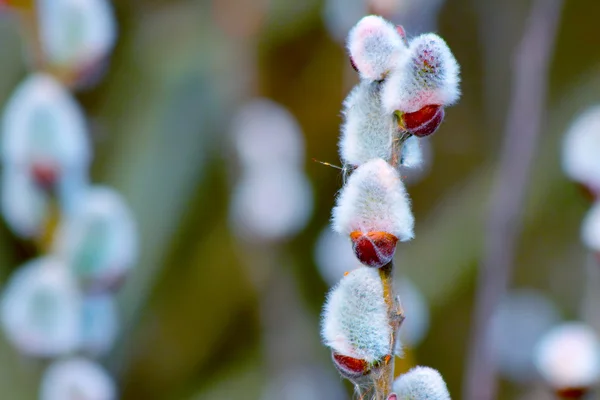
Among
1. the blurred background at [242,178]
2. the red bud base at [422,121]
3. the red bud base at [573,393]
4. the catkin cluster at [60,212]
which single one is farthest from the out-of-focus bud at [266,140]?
the red bud base at [422,121]

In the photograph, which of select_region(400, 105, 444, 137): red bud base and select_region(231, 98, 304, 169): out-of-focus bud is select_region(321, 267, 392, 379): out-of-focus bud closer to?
select_region(400, 105, 444, 137): red bud base

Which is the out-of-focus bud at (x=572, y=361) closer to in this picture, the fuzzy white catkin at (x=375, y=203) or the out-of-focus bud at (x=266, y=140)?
the fuzzy white catkin at (x=375, y=203)

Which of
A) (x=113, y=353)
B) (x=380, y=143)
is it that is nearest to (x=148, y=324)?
(x=113, y=353)

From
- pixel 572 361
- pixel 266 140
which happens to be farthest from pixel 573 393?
pixel 266 140

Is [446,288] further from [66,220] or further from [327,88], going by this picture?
[66,220]

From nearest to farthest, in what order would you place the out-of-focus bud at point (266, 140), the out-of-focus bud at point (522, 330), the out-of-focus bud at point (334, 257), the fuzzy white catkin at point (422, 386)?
the fuzzy white catkin at point (422, 386), the out-of-focus bud at point (334, 257), the out-of-focus bud at point (266, 140), the out-of-focus bud at point (522, 330)

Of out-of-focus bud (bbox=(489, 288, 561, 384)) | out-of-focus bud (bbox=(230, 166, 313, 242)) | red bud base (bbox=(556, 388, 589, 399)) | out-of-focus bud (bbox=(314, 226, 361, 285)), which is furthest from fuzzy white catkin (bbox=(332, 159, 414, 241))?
out-of-focus bud (bbox=(489, 288, 561, 384))

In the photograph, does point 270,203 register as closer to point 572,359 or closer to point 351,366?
point 572,359
